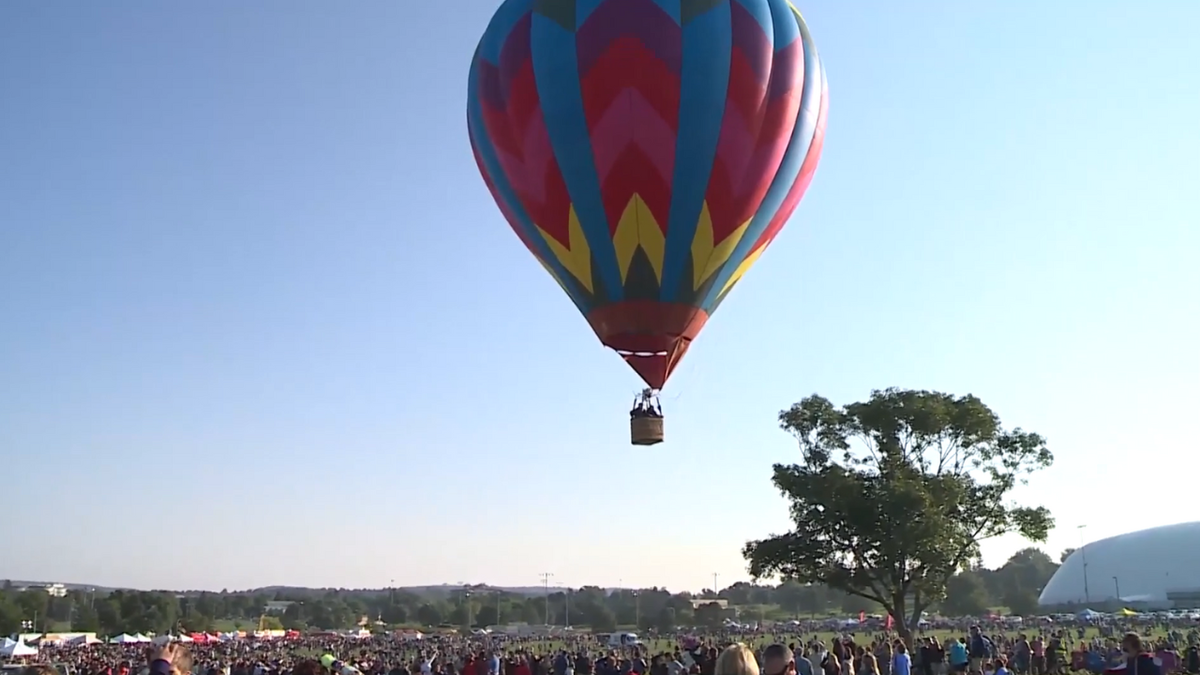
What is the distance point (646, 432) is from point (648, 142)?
14.4 feet

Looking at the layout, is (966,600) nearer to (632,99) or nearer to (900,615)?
(900,615)

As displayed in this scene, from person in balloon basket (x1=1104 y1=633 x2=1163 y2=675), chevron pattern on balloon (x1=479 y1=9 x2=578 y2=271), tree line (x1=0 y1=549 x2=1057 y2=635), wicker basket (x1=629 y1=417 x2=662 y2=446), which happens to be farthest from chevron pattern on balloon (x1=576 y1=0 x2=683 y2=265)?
tree line (x1=0 y1=549 x2=1057 y2=635)

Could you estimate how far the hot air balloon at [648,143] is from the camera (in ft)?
51.7

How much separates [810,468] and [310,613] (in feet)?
438

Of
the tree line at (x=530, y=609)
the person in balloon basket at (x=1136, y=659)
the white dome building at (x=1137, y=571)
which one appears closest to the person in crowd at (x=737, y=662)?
the person in balloon basket at (x=1136, y=659)

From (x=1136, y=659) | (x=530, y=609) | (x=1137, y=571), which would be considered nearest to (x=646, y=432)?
(x=1136, y=659)

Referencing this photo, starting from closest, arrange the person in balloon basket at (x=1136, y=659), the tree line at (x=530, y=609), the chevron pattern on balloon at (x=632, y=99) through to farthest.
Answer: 1. the person in balloon basket at (x=1136, y=659)
2. the chevron pattern on balloon at (x=632, y=99)
3. the tree line at (x=530, y=609)

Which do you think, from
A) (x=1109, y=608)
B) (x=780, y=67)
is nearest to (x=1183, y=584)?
(x=1109, y=608)

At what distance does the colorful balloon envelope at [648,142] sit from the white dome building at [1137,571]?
104m

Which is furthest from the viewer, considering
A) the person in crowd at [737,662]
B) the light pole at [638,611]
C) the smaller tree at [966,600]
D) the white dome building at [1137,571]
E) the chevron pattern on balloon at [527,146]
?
the light pole at [638,611]

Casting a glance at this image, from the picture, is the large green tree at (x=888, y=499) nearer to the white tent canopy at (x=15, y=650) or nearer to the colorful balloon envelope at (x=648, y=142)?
the colorful balloon envelope at (x=648, y=142)

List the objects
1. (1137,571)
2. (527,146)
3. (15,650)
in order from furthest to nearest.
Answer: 1. (1137,571)
2. (15,650)
3. (527,146)

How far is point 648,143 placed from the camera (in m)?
15.8

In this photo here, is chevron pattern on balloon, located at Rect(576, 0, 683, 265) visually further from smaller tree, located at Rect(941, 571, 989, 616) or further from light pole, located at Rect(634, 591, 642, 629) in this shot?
smaller tree, located at Rect(941, 571, 989, 616)
